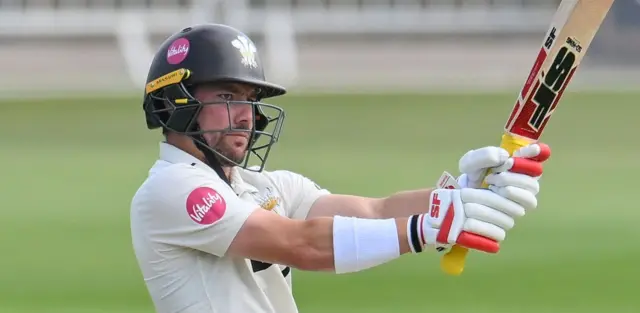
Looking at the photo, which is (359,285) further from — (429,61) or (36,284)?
(429,61)

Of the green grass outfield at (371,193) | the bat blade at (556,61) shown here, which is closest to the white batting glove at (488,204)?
the bat blade at (556,61)

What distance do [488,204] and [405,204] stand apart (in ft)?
3.07

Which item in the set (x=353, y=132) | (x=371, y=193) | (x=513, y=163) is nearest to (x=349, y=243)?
(x=513, y=163)

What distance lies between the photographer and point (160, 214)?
3.96 meters

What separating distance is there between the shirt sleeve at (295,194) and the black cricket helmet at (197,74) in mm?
289

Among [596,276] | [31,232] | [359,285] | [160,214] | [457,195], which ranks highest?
[457,195]

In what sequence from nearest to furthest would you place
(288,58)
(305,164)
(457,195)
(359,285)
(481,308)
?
(457,195) → (481,308) → (359,285) → (305,164) → (288,58)

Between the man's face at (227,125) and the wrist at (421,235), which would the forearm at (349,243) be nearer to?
the wrist at (421,235)

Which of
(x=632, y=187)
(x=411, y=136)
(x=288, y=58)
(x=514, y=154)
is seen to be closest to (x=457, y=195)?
(x=514, y=154)

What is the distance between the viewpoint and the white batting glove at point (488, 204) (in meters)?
3.60

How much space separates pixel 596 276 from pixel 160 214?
528 cm

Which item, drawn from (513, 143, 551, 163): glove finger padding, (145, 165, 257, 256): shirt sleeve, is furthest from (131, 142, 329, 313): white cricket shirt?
(513, 143, 551, 163): glove finger padding

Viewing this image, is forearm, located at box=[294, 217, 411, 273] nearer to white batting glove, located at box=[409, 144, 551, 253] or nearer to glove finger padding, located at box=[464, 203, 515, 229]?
white batting glove, located at box=[409, 144, 551, 253]

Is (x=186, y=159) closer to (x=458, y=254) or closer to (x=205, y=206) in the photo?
(x=205, y=206)
